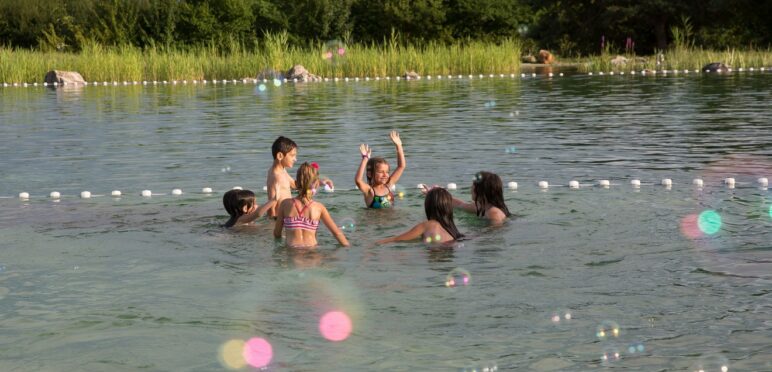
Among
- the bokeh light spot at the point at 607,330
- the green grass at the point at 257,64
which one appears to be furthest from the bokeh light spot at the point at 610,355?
the green grass at the point at 257,64

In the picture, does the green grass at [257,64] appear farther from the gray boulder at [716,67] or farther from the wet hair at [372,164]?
the wet hair at [372,164]

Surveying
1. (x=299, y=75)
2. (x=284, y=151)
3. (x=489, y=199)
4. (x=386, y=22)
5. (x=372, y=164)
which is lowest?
(x=489, y=199)

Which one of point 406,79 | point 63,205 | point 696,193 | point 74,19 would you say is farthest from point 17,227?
point 74,19

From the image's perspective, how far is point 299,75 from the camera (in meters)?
43.2

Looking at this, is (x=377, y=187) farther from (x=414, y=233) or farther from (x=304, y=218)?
(x=304, y=218)

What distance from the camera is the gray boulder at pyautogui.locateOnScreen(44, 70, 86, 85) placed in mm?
42500

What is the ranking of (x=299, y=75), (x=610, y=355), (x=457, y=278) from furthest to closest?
1. (x=299, y=75)
2. (x=457, y=278)
3. (x=610, y=355)

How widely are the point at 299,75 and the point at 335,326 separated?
35.7m

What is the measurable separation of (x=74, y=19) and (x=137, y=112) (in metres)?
30.0

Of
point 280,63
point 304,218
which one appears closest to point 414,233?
point 304,218

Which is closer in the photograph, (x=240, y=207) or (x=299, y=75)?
(x=240, y=207)

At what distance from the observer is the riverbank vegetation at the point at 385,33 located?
44062 mm

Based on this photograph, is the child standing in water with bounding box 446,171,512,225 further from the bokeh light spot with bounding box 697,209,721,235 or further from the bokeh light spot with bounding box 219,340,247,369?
the bokeh light spot with bounding box 219,340,247,369

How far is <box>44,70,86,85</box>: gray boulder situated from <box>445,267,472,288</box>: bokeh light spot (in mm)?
35282
